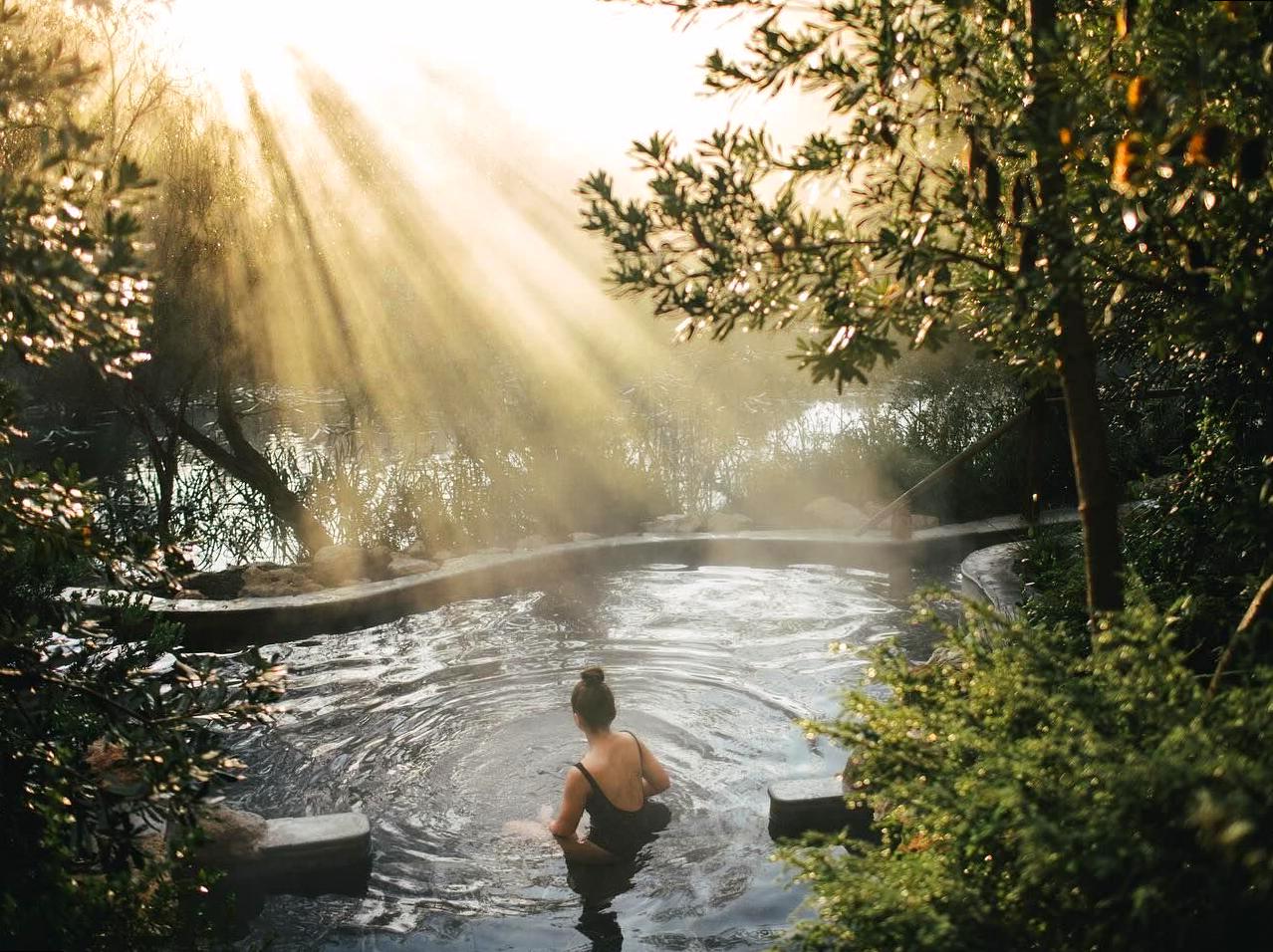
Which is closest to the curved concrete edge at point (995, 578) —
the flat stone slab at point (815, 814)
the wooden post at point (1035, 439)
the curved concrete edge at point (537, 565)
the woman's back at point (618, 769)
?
the curved concrete edge at point (537, 565)

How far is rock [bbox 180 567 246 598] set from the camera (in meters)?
10.6

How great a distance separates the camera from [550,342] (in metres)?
15.4

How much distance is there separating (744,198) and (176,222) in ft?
33.2

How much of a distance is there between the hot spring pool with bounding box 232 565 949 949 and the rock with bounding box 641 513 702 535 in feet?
3.17

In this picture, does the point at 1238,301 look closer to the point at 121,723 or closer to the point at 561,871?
the point at 121,723

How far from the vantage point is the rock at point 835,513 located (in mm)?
12703

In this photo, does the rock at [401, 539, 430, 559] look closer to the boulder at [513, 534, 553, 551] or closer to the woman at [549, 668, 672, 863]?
A: the boulder at [513, 534, 553, 551]

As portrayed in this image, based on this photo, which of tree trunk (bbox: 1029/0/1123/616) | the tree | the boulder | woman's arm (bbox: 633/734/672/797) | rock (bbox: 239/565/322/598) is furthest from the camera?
the boulder

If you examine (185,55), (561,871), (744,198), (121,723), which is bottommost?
(561,871)

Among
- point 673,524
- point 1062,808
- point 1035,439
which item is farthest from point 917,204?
point 673,524

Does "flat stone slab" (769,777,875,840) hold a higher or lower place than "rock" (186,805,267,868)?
lower

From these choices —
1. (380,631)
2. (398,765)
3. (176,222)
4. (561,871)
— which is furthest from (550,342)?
(561,871)

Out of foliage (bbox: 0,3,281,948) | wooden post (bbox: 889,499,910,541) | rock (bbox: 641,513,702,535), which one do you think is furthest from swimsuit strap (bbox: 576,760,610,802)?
rock (bbox: 641,513,702,535)

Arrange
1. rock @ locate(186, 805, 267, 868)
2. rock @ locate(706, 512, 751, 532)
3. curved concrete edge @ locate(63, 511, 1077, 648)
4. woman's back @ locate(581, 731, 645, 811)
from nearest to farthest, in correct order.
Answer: rock @ locate(186, 805, 267, 868), woman's back @ locate(581, 731, 645, 811), curved concrete edge @ locate(63, 511, 1077, 648), rock @ locate(706, 512, 751, 532)
